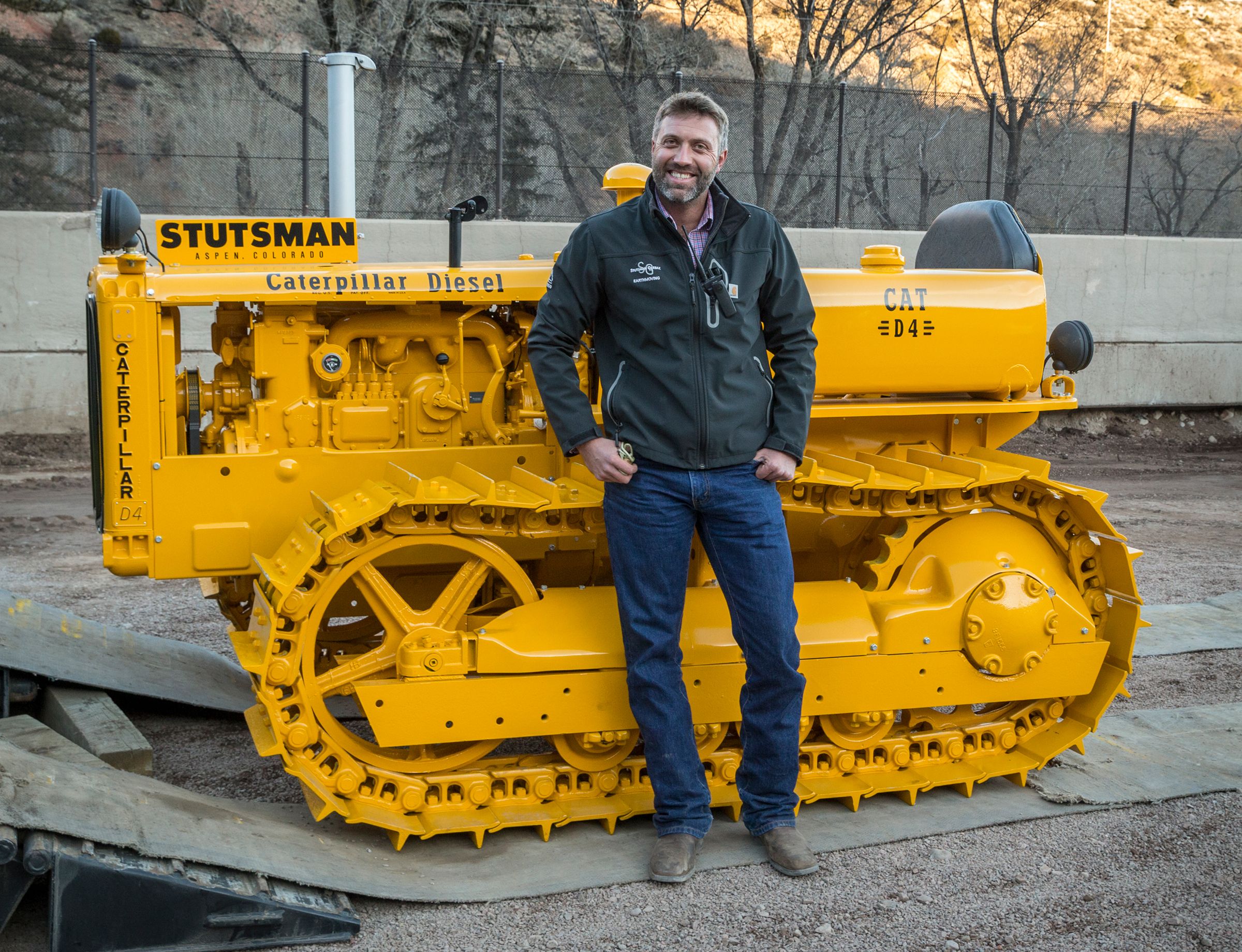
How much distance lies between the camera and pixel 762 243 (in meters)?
3.81

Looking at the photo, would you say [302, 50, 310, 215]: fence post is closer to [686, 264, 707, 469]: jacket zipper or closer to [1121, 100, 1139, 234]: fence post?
[1121, 100, 1139, 234]: fence post

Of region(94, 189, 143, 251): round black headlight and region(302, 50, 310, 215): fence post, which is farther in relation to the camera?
region(302, 50, 310, 215): fence post

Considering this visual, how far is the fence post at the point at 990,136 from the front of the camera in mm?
14430

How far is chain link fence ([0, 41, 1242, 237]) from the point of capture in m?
13.2

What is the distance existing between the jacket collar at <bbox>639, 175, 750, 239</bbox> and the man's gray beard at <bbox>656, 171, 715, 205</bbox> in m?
0.07

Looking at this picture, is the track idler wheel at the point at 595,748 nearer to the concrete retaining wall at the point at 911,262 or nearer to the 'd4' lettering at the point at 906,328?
the 'd4' lettering at the point at 906,328

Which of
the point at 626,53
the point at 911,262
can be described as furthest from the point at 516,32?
the point at 911,262

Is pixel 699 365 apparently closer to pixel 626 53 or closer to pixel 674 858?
pixel 674 858

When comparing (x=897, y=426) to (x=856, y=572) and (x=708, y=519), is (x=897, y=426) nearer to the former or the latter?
(x=856, y=572)

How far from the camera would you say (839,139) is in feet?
45.6

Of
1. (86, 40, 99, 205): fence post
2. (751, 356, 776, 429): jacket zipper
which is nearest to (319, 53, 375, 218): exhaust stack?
(751, 356, 776, 429): jacket zipper

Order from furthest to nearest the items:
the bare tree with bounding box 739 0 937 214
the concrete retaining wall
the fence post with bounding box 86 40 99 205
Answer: the bare tree with bounding box 739 0 937 214 → the fence post with bounding box 86 40 99 205 → the concrete retaining wall

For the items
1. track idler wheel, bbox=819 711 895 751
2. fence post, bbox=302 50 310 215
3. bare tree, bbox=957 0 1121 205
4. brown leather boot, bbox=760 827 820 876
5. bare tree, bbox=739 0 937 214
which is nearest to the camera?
brown leather boot, bbox=760 827 820 876

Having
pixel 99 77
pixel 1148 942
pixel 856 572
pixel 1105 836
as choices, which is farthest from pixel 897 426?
pixel 99 77
